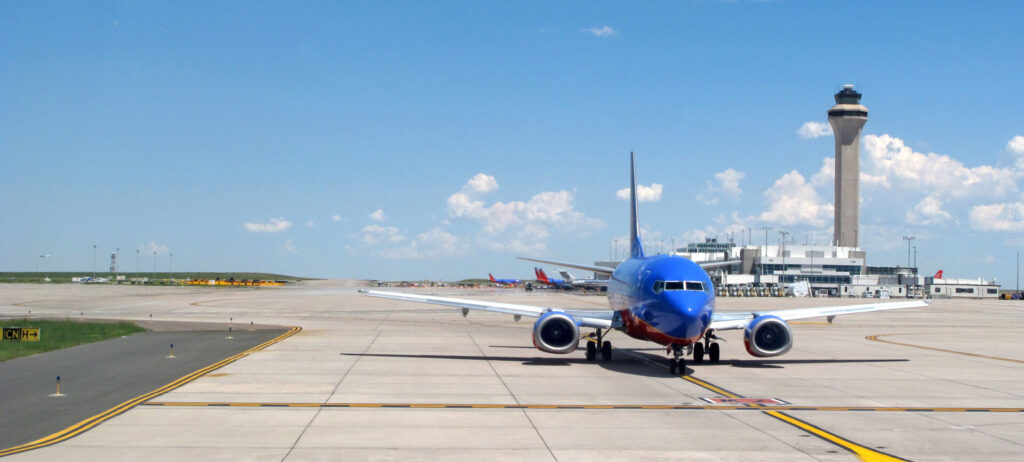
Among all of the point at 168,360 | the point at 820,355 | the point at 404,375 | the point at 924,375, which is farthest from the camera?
the point at 820,355

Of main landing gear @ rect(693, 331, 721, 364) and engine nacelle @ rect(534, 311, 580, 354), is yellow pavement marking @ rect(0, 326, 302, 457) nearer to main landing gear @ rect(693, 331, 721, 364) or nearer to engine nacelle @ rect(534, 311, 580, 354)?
engine nacelle @ rect(534, 311, 580, 354)

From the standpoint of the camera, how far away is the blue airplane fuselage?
2455 cm

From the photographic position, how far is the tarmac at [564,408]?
46.9 feet

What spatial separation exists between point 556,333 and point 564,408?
30.8 feet

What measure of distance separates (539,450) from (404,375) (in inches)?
444

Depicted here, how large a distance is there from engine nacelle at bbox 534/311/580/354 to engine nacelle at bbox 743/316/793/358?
564 cm

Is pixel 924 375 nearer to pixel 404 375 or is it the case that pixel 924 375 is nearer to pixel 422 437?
pixel 404 375

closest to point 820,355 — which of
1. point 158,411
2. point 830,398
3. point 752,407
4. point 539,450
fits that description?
point 830,398

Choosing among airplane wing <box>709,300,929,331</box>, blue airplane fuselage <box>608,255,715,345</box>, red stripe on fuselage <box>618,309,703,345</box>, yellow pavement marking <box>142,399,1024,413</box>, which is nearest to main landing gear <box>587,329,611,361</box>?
red stripe on fuselage <box>618,309,703,345</box>

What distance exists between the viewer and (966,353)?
35438mm

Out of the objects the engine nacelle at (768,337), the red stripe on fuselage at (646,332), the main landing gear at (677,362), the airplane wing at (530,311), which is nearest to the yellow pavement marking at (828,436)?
the red stripe on fuselage at (646,332)

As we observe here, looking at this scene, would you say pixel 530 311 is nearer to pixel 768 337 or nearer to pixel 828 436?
pixel 768 337

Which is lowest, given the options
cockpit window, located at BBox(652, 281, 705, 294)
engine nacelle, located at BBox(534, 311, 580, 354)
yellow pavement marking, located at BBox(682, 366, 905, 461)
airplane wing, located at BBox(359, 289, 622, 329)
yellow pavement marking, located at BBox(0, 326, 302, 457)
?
yellow pavement marking, located at BBox(0, 326, 302, 457)

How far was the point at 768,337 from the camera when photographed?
1098 inches
